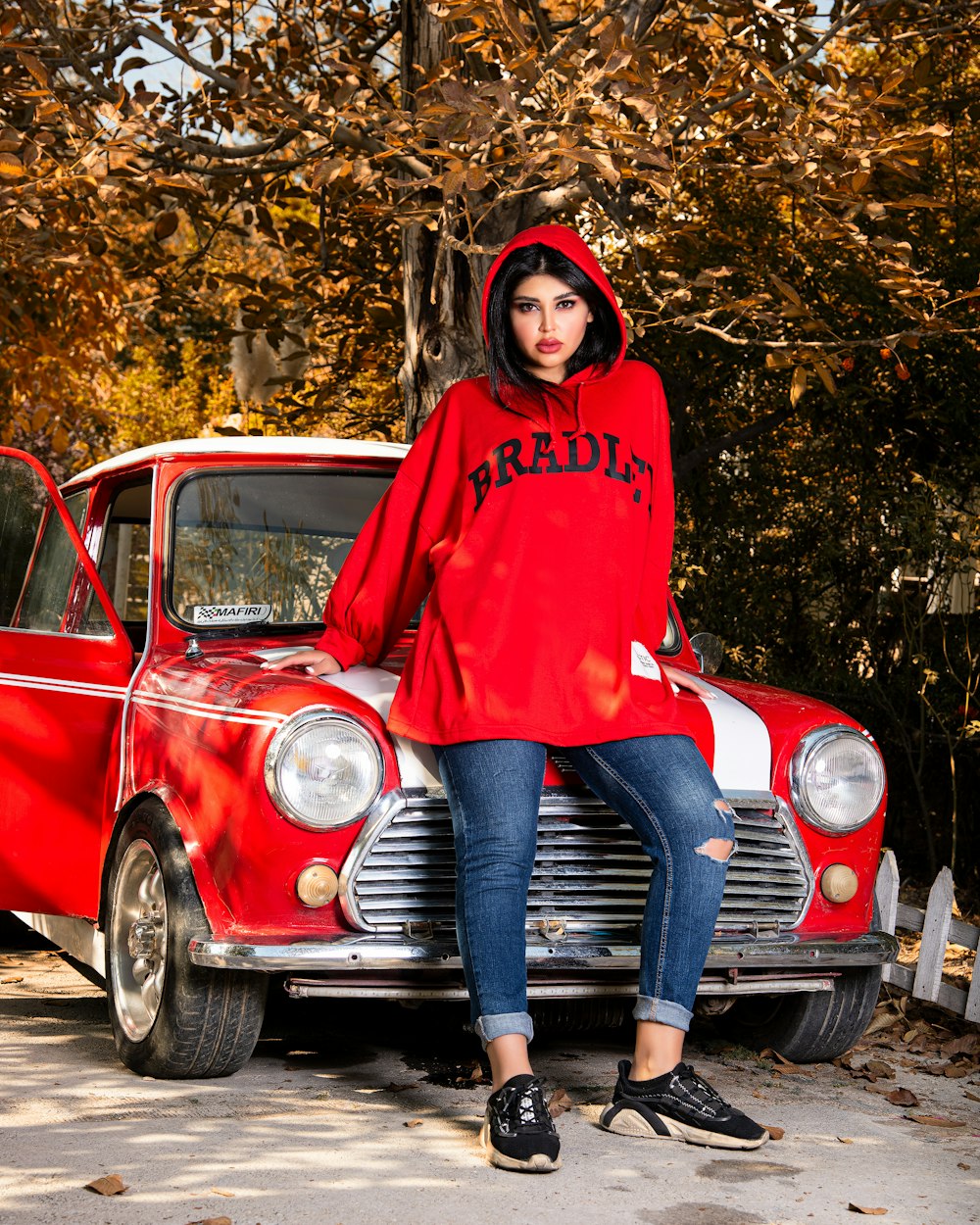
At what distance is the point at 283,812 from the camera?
374cm

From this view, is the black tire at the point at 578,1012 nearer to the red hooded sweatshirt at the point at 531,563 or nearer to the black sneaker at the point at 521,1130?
the black sneaker at the point at 521,1130

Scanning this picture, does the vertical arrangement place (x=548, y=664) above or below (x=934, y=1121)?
above

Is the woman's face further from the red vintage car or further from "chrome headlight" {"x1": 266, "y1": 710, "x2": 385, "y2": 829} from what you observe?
"chrome headlight" {"x1": 266, "y1": 710, "x2": 385, "y2": 829}

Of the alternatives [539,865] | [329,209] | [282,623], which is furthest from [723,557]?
[539,865]

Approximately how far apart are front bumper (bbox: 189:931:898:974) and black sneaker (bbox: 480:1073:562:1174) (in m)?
0.37

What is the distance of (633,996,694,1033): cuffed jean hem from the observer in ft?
12.1

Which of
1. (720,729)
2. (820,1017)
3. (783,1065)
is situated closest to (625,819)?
(720,729)

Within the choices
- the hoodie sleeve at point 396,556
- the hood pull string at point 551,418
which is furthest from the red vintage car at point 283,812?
the hood pull string at point 551,418

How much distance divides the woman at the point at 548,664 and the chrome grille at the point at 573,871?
0.60ft

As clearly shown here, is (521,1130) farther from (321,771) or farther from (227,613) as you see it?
(227,613)

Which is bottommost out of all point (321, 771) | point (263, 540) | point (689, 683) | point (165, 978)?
point (165, 978)

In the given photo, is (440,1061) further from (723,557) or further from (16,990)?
(723,557)

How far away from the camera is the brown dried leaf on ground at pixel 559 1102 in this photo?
13.1 feet

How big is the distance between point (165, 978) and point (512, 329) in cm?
182
